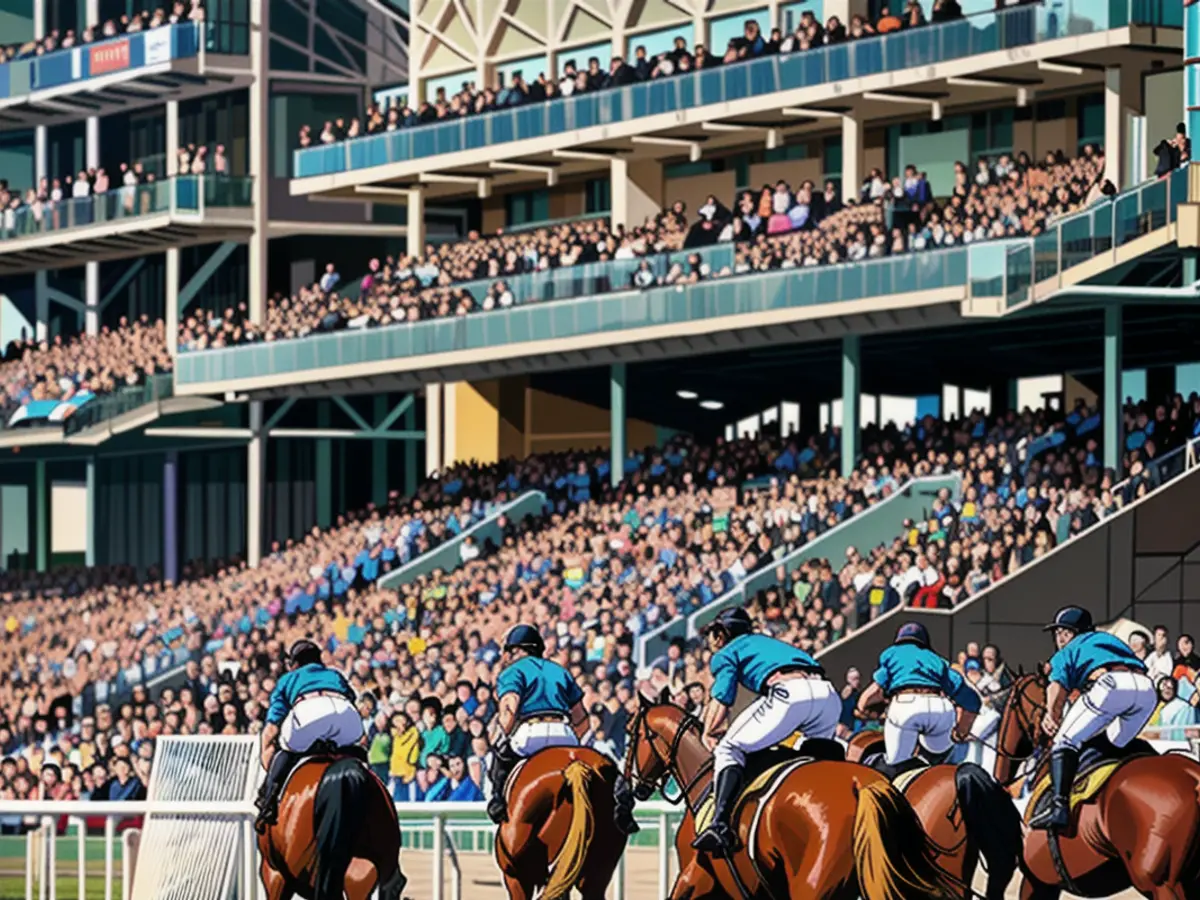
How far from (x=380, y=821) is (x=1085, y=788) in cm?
356

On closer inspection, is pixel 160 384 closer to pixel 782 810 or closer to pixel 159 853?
pixel 159 853

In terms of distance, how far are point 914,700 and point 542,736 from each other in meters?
2.12

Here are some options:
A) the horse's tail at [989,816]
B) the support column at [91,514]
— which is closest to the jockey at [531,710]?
the horse's tail at [989,816]

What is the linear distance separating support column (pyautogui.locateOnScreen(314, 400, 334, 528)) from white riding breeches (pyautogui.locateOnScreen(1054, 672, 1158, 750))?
3203cm

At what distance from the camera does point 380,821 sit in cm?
1477

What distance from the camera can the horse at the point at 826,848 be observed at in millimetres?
12445

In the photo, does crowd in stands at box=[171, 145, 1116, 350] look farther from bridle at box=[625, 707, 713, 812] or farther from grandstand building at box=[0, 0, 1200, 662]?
bridle at box=[625, 707, 713, 812]

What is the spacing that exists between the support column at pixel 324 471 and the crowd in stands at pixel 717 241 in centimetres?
262

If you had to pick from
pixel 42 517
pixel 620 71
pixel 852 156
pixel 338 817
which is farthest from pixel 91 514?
pixel 338 817

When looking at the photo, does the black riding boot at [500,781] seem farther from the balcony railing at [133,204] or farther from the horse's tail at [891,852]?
the balcony railing at [133,204]

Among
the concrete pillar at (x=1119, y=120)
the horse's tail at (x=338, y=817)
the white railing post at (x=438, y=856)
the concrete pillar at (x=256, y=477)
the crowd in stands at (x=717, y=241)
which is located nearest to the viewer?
the horse's tail at (x=338, y=817)

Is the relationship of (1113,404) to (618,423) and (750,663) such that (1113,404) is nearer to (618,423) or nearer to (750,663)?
(618,423)

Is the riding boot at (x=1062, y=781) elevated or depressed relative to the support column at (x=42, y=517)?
elevated

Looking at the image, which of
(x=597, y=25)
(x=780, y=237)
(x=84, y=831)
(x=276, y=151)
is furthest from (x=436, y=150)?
(x=84, y=831)
